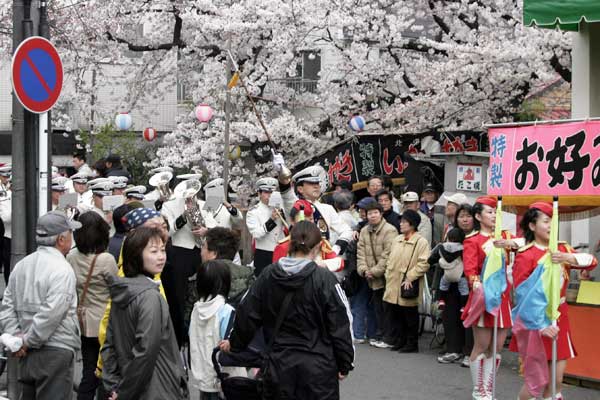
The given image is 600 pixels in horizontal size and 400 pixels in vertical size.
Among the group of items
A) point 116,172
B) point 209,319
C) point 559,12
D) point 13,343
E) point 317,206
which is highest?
point 559,12

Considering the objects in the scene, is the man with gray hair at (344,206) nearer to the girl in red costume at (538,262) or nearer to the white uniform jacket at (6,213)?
the white uniform jacket at (6,213)

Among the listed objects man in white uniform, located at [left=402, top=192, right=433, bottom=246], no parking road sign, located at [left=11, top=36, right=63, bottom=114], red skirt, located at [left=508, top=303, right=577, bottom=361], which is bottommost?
red skirt, located at [left=508, top=303, right=577, bottom=361]

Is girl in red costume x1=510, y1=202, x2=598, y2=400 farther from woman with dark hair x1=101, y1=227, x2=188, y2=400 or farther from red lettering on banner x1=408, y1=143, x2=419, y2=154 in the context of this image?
red lettering on banner x1=408, y1=143, x2=419, y2=154

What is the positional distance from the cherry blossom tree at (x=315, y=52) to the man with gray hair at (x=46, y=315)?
353 inches

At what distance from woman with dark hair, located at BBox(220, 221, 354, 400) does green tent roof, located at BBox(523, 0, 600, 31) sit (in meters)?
5.27

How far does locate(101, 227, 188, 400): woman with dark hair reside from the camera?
17.2ft

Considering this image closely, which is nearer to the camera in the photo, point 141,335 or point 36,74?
point 141,335

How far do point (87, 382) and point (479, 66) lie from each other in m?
10.5

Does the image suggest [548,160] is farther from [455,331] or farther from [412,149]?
[412,149]

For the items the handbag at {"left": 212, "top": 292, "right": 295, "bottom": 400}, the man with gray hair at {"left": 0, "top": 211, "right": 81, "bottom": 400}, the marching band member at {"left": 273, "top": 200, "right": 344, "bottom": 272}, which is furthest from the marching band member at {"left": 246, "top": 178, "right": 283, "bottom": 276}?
the handbag at {"left": 212, "top": 292, "right": 295, "bottom": 400}

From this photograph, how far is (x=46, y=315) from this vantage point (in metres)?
6.11

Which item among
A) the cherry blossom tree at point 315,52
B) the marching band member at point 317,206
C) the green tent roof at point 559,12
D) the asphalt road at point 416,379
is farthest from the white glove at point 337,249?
the cherry blossom tree at point 315,52

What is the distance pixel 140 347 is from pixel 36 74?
10.3ft

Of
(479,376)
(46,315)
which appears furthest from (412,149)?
(46,315)
